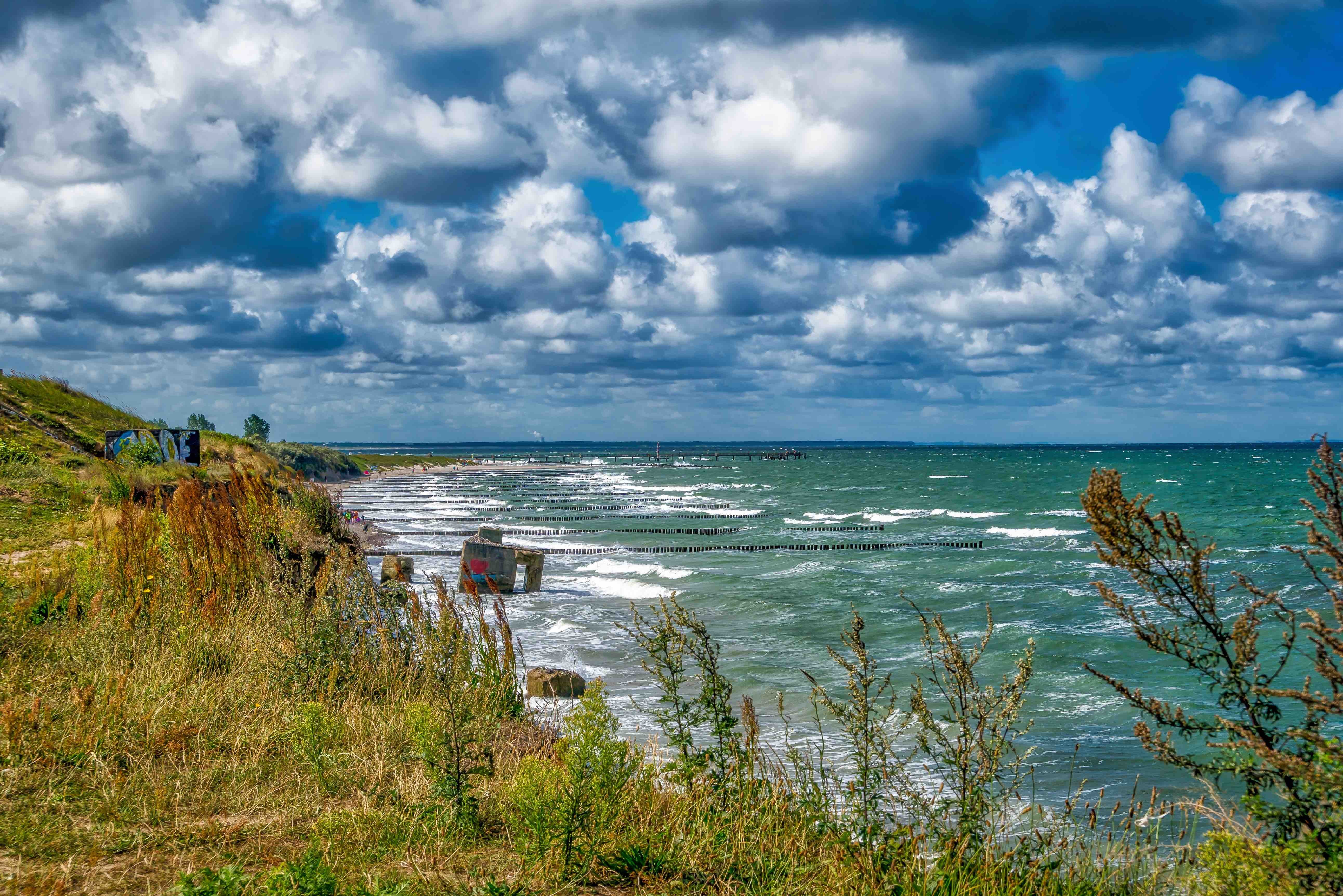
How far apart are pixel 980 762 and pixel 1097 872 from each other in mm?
1023

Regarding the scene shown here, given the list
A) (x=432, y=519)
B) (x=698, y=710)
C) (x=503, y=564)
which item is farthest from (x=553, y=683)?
(x=432, y=519)

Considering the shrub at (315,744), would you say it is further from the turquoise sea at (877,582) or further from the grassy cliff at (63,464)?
the grassy cliff at (63,464)

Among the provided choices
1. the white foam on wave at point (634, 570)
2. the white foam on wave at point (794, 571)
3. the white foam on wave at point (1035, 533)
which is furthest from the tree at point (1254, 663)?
the white foam on wave at point (1035, 533)

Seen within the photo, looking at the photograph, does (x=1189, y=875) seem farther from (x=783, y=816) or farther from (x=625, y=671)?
(x=625, y=671)

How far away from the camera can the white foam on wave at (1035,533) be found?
118 feet

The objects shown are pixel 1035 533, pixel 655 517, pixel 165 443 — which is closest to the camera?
pixel 165 443

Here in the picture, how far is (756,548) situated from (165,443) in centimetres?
1856

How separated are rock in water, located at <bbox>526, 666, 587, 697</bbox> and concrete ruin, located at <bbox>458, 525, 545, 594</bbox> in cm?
776

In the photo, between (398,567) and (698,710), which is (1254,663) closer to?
(698,710)

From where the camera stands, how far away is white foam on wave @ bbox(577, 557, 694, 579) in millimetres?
24984

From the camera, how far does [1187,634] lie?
4.36m

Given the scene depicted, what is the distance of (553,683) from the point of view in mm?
10688

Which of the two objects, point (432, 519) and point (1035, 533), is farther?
point (432, 519)

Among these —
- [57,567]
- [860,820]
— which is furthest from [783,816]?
[57,567]
